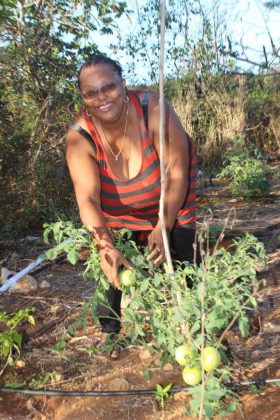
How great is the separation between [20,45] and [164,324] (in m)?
3.95

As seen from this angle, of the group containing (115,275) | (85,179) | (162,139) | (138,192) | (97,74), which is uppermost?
(97,74)

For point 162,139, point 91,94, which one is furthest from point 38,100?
point 162,139

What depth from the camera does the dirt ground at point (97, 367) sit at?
2.07m

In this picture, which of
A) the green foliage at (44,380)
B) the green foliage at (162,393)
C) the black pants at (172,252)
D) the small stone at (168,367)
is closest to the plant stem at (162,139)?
the green foliage at (162,393)

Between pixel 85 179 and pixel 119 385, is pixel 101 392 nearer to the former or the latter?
pixel 119 385

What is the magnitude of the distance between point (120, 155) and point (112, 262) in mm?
638

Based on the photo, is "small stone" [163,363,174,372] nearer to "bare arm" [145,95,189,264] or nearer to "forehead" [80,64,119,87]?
"bare arm" [145,95,189,264]

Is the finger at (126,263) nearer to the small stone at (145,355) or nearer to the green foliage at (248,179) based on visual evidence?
the small stone at (145,355)

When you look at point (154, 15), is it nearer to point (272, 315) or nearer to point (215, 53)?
point (215, 53)

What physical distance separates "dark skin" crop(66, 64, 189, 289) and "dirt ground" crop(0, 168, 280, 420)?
66 cm

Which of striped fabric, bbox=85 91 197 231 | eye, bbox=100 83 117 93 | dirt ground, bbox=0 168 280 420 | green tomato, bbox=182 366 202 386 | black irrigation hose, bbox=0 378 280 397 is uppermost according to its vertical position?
eye, bbox=100 83 117 93

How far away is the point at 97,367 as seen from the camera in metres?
2.47

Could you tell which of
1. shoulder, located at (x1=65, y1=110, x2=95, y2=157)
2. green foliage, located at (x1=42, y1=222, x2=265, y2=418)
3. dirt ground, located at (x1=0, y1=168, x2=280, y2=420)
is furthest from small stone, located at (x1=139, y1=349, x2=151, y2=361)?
shoulder, located at (x1=65, y1=110, x2=95, y2=157)

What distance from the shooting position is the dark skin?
2.20 meters
